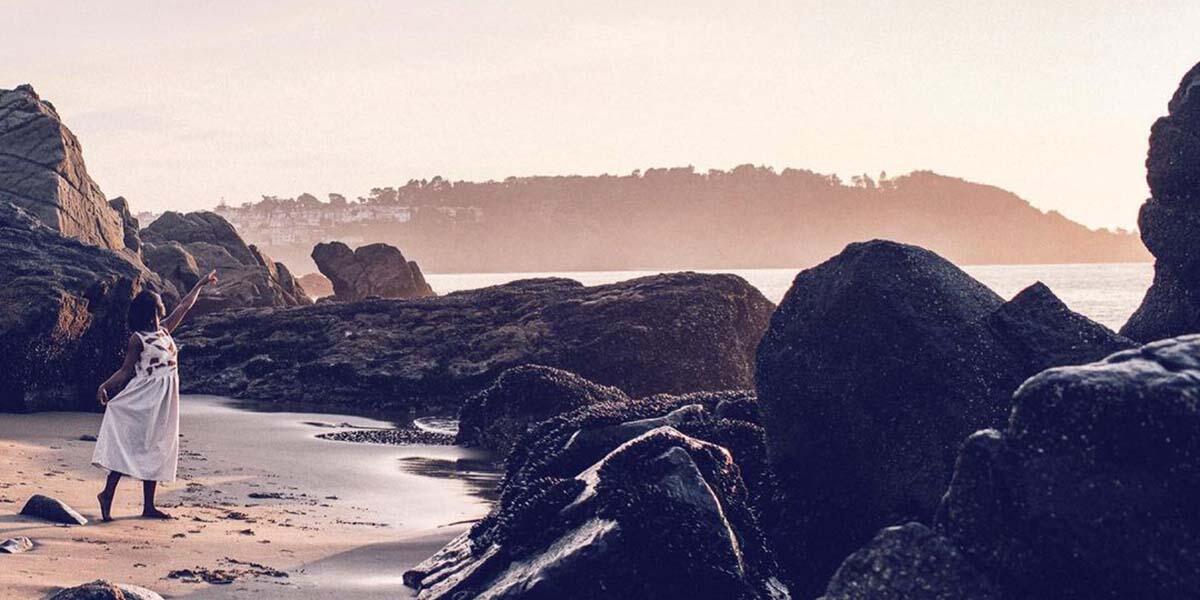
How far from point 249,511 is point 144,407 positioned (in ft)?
3.32

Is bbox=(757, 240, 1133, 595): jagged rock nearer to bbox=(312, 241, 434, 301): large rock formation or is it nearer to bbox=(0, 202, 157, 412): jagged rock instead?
bbox=(0, 202, 157, 412): jagged rock

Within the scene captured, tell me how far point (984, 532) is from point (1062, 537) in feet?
0.92

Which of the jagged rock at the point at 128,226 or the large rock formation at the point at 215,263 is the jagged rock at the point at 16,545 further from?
the large rock formation at the point at 215,263

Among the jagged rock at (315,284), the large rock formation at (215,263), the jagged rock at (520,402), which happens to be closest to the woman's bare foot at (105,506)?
the jagged rock at (520,402)

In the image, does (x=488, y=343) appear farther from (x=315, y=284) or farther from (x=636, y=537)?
(x=315, y=284)

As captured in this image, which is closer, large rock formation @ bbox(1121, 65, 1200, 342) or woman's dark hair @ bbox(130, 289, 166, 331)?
large rock formation @ bbox(1121, 65, 1200, 342)

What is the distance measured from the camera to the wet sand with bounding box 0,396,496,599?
6.66 meters

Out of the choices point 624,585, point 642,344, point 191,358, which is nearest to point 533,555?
point 624,585

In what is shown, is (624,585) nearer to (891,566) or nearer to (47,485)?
(891,566)

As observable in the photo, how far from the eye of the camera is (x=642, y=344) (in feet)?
55.9

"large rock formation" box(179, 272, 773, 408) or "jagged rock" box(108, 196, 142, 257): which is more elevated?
"jagged rock" box(108, 196, 142, 257)

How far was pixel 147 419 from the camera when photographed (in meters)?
8.82

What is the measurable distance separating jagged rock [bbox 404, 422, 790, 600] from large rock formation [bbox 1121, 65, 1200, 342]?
→ 3.13 metres

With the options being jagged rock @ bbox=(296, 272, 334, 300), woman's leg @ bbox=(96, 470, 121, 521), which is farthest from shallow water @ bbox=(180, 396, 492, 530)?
jagged rock @ bbox=(296, 272, 334, 300)
